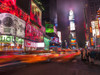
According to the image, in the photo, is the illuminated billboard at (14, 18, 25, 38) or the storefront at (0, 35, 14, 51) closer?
the storefront at (0, 35, 14, 51)

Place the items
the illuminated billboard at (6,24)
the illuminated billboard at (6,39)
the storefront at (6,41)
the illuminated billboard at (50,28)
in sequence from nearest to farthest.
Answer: the illuminated billboard at (6,24) → the storefront at (6,41) → the illuminated billboard at (6,39) → the illuminated billboard at (50,28)

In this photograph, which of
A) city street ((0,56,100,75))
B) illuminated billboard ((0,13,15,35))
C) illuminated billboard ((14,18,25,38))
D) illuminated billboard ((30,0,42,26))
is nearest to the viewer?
city street ((0,56,100,75))

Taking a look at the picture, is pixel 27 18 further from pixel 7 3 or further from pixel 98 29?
pixel 98 29

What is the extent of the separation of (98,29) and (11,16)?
101 ft

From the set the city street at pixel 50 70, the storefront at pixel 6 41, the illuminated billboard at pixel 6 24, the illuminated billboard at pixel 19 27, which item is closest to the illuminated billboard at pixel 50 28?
the illuminated billboard at pixel 19 27

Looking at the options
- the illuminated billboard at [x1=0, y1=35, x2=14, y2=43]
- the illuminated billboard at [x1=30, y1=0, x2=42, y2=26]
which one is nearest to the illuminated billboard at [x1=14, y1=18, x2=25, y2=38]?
the illuminated billboard at [x1=0, y1=35, x2=14, y2=43]

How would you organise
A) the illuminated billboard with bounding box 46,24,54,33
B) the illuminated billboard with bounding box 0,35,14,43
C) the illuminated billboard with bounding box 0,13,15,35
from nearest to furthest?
the illuminated billboard with bounding box 0,13,15,35
the illuminated billboard with bounding box 0,35,14,43
the illuminated billboard with bounding box 46,24,54,33

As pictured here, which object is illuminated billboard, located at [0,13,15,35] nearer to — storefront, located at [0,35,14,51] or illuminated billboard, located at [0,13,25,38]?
illuminated billboard, located at [0,13,25,38]

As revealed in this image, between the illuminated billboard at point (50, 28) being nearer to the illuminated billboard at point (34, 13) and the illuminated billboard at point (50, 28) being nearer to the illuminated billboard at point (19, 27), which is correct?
the illuminated billboard at point (34, 13)

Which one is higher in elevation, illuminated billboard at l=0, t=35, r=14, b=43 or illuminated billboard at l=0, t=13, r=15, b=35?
illuminated billboard at l=0, t=13, r=15, b=35

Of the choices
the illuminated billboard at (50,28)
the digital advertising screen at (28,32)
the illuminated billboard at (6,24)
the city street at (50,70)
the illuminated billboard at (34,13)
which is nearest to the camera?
the city street at (50,70)

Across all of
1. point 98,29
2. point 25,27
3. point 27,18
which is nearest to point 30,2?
point 27,18

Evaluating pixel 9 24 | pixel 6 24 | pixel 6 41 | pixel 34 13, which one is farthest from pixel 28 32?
pixel 34 13

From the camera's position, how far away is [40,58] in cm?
1514
